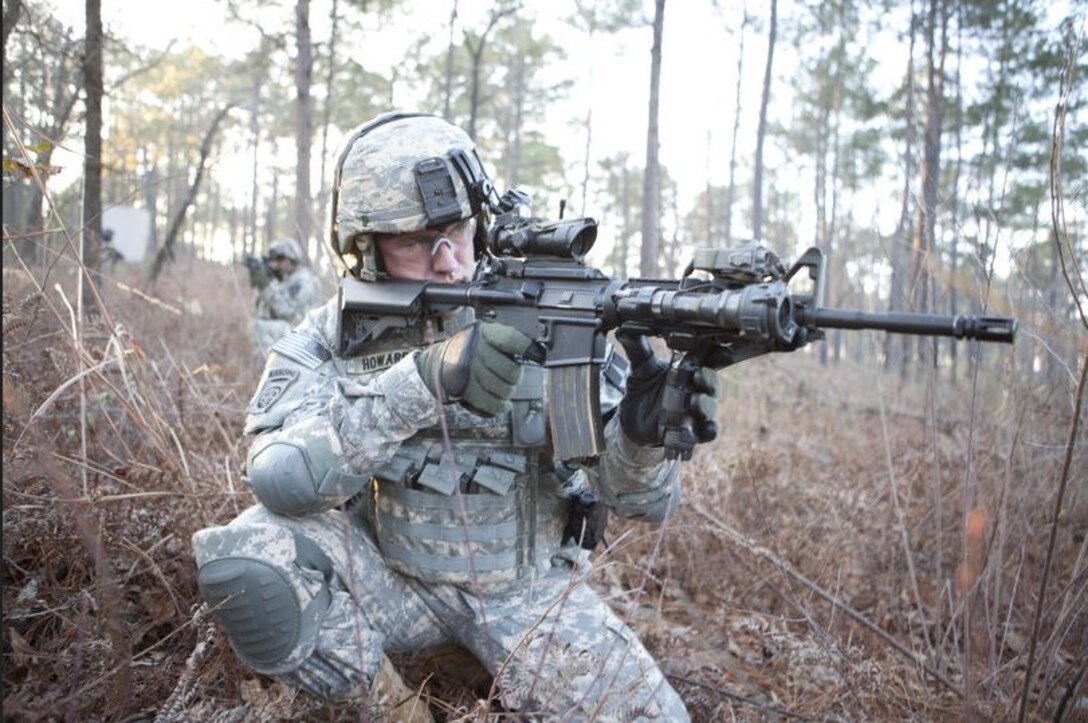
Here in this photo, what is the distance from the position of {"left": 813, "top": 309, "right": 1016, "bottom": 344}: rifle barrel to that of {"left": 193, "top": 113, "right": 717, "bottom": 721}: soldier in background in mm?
539

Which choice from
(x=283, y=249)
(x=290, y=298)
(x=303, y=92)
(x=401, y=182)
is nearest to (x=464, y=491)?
(x=401, y=182)

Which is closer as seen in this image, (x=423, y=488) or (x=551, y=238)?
(x=551, y=238)

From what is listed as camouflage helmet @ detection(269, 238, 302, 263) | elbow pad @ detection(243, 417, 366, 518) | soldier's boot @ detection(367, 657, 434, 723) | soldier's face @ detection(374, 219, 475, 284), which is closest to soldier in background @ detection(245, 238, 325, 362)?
camouflage helmet @ detection(269, 238, 302, 263)

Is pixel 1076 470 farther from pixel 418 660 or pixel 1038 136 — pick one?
pixel 1038 136

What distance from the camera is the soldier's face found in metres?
2.70

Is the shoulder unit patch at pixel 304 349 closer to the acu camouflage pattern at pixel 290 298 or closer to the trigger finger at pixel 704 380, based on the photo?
the trigger finger at pixel 704 380

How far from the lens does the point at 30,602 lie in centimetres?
248

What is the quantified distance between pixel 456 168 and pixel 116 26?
5195 millimetres

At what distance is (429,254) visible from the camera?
8.93 feet

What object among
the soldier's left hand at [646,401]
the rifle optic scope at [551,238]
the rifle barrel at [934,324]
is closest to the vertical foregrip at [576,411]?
the soldier's left hand at [646,401]

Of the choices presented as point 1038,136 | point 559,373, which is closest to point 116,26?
point 559,373

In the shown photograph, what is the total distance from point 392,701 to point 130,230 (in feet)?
78.0

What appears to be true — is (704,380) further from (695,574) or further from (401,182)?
(695,574)

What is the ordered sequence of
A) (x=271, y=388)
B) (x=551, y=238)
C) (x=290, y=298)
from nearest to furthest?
1. (x=551, y=238)
2. (x=271, y=388)
3. (x=290, y=298)
